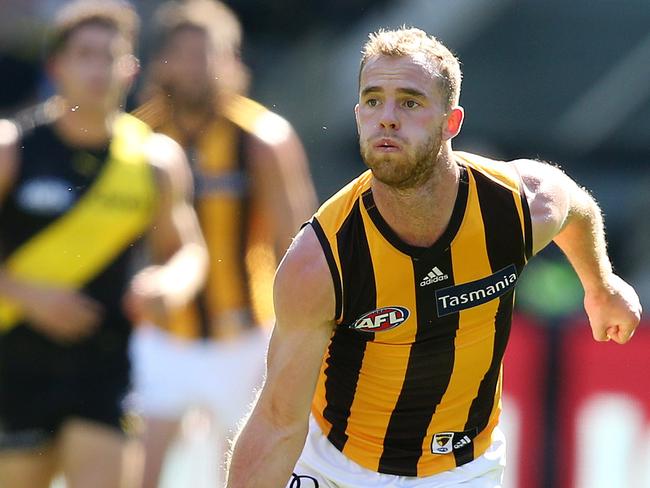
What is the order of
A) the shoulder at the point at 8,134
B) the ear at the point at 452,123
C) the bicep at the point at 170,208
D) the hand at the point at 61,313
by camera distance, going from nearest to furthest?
1. the ear at the point at 452,123
2. the hand at the point at 61,313
3. the shoulder at the point at 8,134
4. the bicep at the point at 170,208

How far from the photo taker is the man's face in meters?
3.92

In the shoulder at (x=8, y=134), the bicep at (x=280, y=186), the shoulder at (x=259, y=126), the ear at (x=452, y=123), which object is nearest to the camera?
the ear at (x=452, y=123)

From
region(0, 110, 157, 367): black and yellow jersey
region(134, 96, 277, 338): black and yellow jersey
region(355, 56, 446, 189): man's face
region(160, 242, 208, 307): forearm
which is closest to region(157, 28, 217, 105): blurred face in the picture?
region(134, 96, 277, 338): black and yellow jersey

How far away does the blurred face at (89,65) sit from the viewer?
673 cm

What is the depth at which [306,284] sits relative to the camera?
13.0ft

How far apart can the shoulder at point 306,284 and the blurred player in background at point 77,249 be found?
2.58 metres

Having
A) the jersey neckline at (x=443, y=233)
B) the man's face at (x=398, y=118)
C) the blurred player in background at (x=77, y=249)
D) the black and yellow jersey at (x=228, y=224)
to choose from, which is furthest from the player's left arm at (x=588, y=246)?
the black and yellow jersey at (x=228, y=224)

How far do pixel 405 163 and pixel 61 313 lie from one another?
9.89ft

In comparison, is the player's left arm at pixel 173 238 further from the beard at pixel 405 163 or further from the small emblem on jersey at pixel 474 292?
the beard at pixel 405 163

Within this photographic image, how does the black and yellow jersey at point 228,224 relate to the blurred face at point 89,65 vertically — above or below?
below

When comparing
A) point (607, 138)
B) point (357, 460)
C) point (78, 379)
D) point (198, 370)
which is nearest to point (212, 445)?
point (198, 370)

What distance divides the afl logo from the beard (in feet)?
1.25

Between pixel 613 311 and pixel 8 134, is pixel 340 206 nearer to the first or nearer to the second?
pixel 613 311

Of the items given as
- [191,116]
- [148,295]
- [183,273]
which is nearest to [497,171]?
[148,295]
